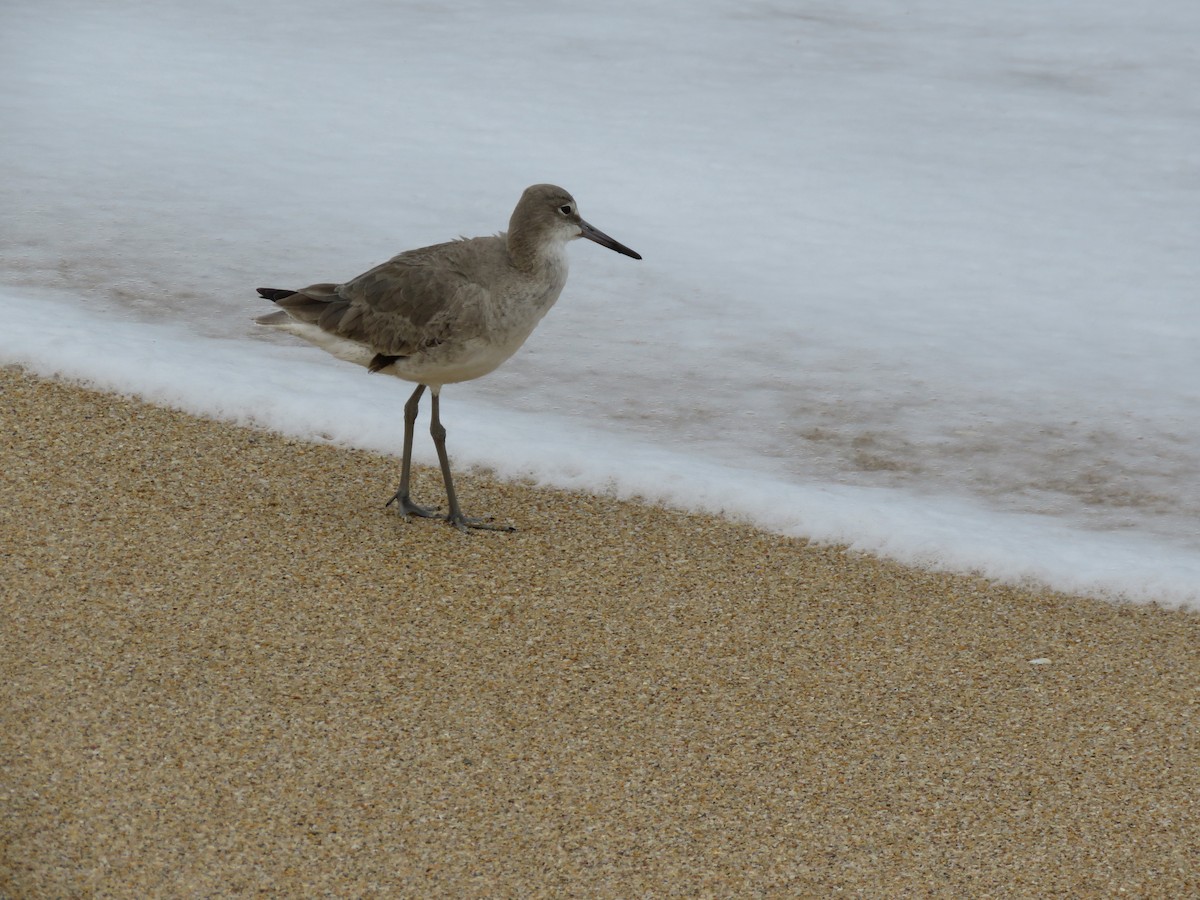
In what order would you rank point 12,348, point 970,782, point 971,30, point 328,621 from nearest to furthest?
point 970,782, point 328,621, point 12,348, point 971,30

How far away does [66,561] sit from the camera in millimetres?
3789

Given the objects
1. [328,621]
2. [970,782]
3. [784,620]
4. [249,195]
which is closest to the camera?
[970,782]

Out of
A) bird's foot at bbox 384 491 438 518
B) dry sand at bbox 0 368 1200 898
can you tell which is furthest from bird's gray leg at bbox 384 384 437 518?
dry sand at bbox 0 368 1200 898

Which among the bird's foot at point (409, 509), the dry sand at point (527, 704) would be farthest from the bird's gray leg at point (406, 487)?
the dry sand at point (527, 704)

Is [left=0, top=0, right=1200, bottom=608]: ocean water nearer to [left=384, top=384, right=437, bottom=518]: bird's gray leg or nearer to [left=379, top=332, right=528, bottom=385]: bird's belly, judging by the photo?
[left=384, top=384, right=437, bottom=518]: bird's gray leg

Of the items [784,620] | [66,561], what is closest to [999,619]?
[784,620]

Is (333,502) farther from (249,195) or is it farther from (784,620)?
(249,195)

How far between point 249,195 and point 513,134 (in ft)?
6.51

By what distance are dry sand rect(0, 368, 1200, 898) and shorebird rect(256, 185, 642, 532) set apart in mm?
440

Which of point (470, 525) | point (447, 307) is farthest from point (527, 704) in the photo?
point (447, 307)

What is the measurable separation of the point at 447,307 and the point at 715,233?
3.66m

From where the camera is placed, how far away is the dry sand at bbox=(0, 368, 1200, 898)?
2900 millimetres

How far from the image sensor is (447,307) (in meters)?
4.16

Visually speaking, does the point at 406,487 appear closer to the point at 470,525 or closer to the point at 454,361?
the point at 470,525
